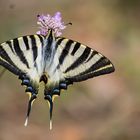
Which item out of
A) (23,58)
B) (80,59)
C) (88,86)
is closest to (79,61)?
(80,59)

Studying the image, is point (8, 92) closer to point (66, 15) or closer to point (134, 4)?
point (66, 15)

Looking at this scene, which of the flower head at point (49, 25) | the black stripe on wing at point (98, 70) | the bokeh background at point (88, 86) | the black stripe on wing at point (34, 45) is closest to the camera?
the black stripe on wing at point (98, 70)

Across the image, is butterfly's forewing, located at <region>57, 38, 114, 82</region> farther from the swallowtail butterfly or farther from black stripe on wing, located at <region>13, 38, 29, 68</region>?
black stripe on wing, located at <region>13, 38, 29, 68</region>

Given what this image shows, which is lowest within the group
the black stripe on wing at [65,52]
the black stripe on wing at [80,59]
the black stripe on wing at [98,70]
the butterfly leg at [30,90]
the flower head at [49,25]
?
the butterfly leg at [30,90]

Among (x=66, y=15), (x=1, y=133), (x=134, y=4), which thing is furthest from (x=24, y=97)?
(x=134, y=4)

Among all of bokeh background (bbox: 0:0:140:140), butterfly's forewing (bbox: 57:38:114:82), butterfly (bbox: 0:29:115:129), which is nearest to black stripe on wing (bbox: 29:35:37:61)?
butterfly (bbox: 0:29:115:129)

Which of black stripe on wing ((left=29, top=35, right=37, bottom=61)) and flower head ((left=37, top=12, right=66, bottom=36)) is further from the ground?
flower head ((left=37, top=12, right=66, bottom=36))

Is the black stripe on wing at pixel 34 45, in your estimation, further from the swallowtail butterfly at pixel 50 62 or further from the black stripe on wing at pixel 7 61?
the black stripe on wing at pixel 7 61

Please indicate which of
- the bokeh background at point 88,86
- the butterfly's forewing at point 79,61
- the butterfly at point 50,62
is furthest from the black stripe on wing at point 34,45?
the bokeh background at point 88,86
